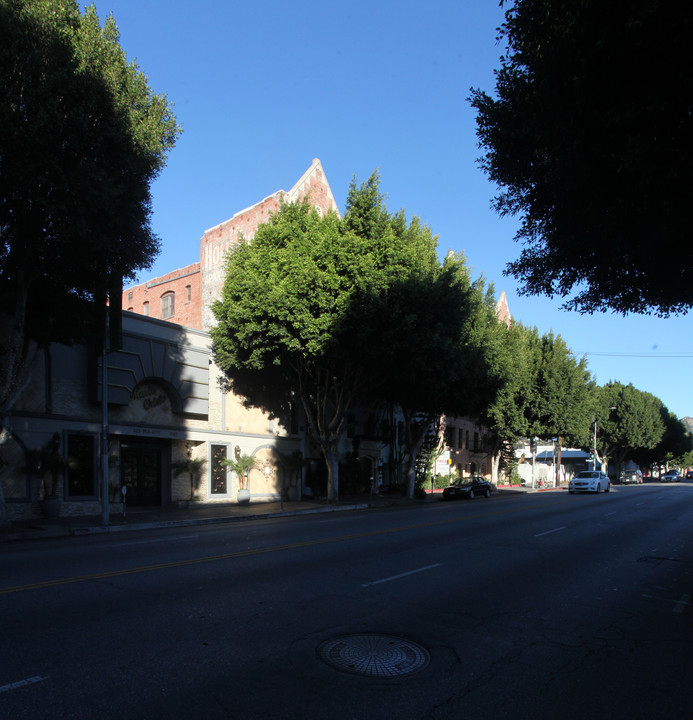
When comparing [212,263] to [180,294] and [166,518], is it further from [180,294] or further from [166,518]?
[166,518]

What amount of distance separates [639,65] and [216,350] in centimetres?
2196

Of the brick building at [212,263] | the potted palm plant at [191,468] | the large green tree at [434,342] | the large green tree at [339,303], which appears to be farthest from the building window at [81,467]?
the brick building at [212,263]

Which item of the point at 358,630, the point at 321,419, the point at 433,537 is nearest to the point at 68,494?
the point at 321,419

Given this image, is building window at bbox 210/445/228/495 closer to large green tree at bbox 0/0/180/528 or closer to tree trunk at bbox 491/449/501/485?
large green tree at bbox 0/0/180/528

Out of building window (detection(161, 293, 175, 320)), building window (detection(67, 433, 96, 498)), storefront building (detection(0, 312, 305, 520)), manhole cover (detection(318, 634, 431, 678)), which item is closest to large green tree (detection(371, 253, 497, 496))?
storefront building (detection(0, 312, 305, 520))

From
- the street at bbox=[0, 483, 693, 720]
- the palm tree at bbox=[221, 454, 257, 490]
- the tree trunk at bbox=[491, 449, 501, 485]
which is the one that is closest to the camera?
the street at bbox=[0, 483, 693, 720]

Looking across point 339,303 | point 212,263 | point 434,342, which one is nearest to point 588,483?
point 434,342

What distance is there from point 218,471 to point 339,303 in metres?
9.72

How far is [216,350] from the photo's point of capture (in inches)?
1056

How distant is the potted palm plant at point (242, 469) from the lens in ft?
88.1

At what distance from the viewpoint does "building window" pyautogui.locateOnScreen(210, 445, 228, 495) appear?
87.4 ft

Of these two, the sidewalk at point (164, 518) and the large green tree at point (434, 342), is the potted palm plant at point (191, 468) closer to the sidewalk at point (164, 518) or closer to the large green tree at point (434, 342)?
the sidewalk at point (164, 518)

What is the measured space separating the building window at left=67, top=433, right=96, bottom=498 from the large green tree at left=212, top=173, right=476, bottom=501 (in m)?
7.04

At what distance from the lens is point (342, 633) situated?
608 centimetres
